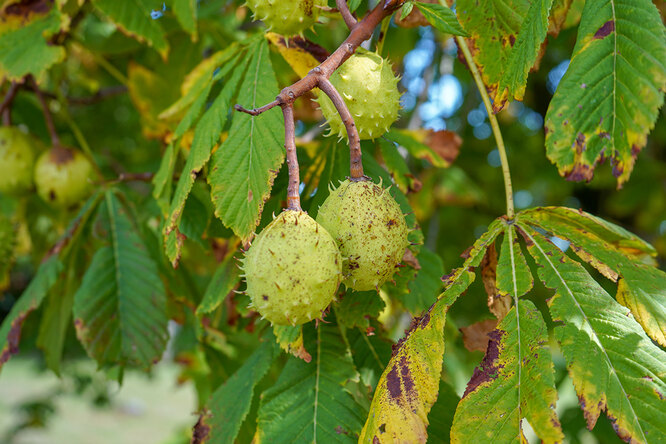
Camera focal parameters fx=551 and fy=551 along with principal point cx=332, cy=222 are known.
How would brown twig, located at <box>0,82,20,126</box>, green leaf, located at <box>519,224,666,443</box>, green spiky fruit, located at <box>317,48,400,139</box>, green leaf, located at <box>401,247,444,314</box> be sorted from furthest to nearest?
brown twig, located at <box>0,82,20,126</box> < green leaf, located at <box>401,247,444,314</box> < green spiky fruit, located at <box>317,48,400,139</box> < green leaf, located at <box>519,224,666,443</box>

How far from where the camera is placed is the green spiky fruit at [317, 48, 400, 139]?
3.45 feet

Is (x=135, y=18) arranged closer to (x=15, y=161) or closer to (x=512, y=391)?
(x=15, y=161)

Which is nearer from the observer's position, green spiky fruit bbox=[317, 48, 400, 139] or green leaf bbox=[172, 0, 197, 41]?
green spiky fruit bbox=[317, 48, 400, 139]

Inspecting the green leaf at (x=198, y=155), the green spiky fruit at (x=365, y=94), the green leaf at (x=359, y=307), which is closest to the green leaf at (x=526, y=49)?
the green spiky fruit at (x=365, y=94)

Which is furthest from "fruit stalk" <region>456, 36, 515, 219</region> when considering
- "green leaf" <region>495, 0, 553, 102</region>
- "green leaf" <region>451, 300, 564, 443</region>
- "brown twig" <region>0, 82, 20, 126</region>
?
"brown twig" <region>0, 82, 20, 126</region>

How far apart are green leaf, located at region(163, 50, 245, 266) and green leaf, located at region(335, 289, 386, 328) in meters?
0.37

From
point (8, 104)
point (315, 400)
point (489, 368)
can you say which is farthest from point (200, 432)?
point (8, 104)

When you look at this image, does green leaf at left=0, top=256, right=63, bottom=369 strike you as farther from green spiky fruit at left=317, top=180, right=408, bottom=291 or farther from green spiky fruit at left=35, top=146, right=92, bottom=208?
green spiky fruit at left=317, top=180, right=408, bottom=291

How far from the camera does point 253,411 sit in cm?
139

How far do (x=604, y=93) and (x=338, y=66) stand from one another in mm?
473

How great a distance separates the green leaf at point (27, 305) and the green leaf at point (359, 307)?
96 centimetres

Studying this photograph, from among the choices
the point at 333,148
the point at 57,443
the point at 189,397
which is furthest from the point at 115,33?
the point at 189,397

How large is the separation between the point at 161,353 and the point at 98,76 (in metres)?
2.39

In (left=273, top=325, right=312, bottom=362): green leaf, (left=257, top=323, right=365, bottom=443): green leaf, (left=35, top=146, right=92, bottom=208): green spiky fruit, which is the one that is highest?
(left=35, top=146, right=92, bottom=208): green spiky fruit
